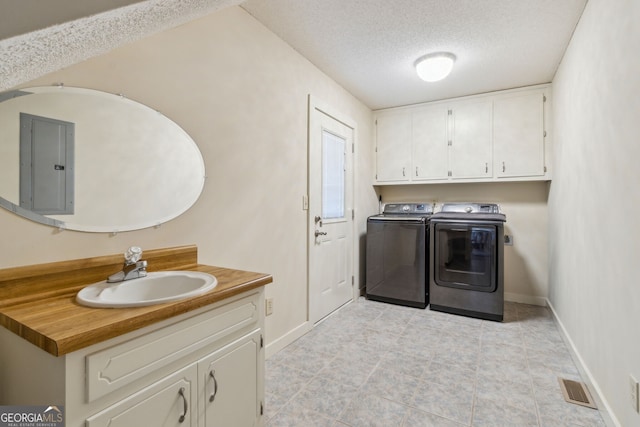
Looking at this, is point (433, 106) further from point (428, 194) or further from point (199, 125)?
point (199, 125)

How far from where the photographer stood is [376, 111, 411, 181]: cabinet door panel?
151 inches

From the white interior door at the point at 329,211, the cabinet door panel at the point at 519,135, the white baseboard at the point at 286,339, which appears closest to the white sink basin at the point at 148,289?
the white baseboard at the point at 286,339

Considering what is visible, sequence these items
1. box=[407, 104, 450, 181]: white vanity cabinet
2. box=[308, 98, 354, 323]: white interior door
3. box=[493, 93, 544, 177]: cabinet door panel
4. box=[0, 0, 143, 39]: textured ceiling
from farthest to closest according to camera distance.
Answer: box=[407, 104, 450, 181]: white vanity cabinet
box=[493, 93, 544, 177]: cabinet door panel
box=[308, 98, 354, 323]: white interior door
box=[0, 0, 143, 39]: textured ceiling

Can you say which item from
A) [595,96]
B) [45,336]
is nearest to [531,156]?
[595,96]

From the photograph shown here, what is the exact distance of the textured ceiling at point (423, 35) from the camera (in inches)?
77.4

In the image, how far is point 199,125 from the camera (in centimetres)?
175

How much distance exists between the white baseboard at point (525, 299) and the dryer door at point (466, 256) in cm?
87

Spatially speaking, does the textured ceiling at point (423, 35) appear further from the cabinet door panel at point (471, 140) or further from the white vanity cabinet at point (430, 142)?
the white vanity cabinet at point (430, 142)

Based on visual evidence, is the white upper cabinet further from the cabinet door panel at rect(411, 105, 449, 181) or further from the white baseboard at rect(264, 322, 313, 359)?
the white baseboard at rect(264, 322, 313, 359)

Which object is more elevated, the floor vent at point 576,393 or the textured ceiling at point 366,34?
the textured ceiling at point 366,34

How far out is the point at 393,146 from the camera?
3.94 metres

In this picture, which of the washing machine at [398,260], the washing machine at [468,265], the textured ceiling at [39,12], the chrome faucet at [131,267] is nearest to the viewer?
the textured ceiling at [39,12]

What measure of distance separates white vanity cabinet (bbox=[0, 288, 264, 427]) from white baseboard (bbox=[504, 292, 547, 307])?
3.33 meters

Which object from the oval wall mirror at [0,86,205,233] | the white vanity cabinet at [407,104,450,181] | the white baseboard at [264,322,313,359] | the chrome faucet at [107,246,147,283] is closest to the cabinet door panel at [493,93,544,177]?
the white vanity cabinet at [407,104,450,181]
